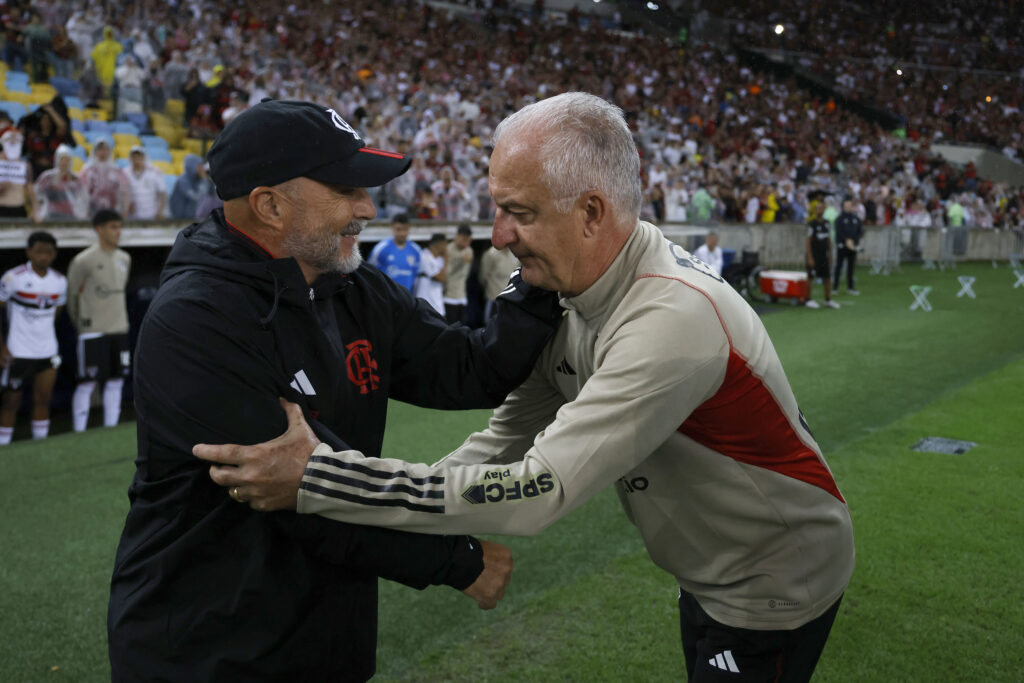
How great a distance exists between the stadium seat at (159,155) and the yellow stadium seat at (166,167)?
148 millimetres

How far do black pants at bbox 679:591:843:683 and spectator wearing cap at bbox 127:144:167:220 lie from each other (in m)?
8.86

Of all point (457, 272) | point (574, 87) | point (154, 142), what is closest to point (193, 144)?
point (154, 142)

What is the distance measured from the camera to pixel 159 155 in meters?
11.8

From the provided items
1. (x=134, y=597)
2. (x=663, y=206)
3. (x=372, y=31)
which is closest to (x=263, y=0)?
(x=372, y=31)

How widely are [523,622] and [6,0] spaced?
53.0ft

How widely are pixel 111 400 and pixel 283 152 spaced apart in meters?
7.93

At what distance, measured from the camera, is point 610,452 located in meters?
1.81

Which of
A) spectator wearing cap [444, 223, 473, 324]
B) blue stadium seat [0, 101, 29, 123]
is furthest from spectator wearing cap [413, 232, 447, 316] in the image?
blue stadium seat [0, 101, 29, 123]

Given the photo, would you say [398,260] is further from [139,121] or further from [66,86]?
[66,86]

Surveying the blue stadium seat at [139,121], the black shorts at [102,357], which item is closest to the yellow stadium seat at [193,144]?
the blue stadium seat at [139,121]

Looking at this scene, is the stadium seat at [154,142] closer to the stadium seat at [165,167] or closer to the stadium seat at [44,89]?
the stadium seat at [165,167]

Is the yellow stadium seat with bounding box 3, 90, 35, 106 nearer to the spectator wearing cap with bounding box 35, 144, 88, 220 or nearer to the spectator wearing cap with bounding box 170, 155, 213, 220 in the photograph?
the spectator wearing cap with bounding box 35, 144, 88, 220

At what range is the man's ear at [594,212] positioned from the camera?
1.98m

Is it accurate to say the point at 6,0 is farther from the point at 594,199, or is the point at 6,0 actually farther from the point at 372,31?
the point at 594,199
